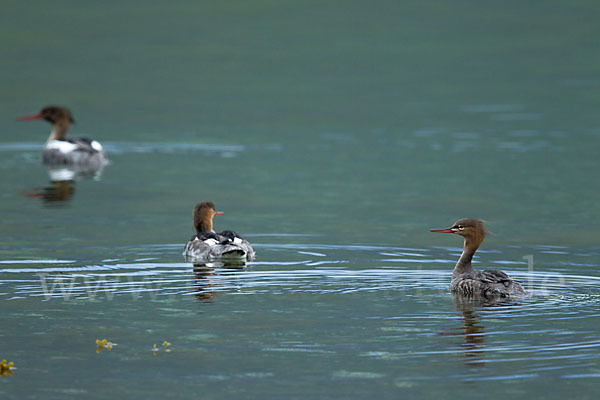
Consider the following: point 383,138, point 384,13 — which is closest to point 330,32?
point 384,13

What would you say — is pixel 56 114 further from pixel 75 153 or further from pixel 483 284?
pixel 483 284

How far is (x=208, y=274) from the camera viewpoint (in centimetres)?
1341

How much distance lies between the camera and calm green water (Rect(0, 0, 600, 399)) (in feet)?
30.7

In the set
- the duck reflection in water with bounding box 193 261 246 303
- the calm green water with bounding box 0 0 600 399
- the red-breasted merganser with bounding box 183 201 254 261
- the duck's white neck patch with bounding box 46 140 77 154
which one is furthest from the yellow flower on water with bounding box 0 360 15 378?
the duck's white neck patch with bounding box 46 140 77 154

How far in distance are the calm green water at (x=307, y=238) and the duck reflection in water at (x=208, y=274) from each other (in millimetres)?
73

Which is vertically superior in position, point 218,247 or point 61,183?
point 61,183

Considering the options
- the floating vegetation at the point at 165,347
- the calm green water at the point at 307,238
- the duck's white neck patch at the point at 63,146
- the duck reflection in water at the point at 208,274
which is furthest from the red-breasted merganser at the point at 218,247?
the duck's white neck patch at the point at 63,146

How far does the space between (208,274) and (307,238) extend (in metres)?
3.20

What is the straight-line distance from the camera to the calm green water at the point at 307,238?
934 centimetres

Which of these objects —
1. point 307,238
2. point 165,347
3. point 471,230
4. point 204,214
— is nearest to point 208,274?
point 204,214

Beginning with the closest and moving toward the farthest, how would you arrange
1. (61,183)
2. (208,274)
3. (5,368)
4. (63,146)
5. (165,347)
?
(5,368)
(165,347)
(208,274)
(61,183)
(63,146)

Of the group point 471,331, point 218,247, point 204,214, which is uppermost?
point 204,214

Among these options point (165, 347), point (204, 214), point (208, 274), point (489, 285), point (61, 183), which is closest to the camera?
point (165, 347)

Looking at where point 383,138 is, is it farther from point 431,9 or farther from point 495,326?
point 431,9
